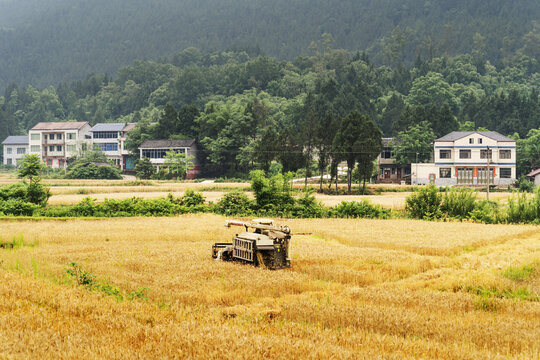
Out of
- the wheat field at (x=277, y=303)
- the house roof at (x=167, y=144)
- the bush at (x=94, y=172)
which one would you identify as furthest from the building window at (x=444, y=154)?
the wheat field at (x=277, y=303)

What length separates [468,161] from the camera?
82.6m

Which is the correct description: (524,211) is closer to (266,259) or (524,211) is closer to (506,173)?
(266,259)

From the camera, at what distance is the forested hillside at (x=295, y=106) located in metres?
87.3

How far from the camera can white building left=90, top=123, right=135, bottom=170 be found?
407ft

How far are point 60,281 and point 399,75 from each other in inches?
6288

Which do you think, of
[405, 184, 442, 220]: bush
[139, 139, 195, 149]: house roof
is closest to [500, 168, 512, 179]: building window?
[405, 184, 442, 220]: bush

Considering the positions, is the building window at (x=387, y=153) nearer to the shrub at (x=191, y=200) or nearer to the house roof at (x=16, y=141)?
the shrub at (x=191, y=200)

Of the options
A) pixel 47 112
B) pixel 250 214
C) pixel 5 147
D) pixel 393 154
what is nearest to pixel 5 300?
pixel 250 214

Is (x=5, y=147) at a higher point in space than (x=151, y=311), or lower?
higher

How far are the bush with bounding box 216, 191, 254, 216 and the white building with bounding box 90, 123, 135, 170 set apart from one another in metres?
90.4

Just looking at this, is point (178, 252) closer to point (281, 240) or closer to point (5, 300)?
point (281, 240)

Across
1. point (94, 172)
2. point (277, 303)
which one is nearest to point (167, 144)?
point (94, 172)

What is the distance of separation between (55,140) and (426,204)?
10885 cm

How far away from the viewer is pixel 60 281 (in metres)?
12.5
